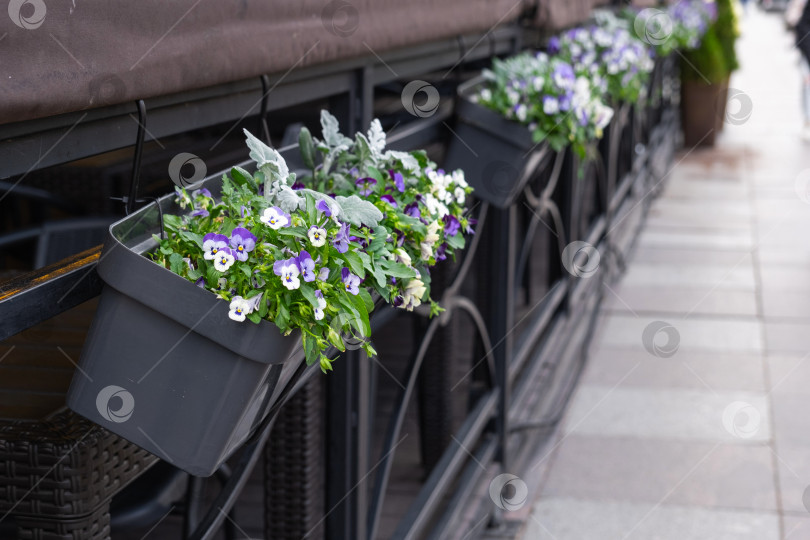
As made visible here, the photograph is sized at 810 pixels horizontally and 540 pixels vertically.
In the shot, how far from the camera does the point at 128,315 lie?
125 centimetres

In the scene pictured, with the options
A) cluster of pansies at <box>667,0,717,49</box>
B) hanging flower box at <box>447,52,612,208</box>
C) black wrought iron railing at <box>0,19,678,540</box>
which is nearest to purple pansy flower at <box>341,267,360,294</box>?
black wrought iron railing at <box>0,19,678,540</box>

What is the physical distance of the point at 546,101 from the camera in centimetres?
284

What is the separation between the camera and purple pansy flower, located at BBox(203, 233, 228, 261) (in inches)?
48.1

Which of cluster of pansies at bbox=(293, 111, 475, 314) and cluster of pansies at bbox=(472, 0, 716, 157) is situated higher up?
cluster of pansies at bbox=(472, 0, 716, 157)

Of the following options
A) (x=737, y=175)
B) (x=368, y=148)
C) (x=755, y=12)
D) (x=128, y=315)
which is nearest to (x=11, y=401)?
(x=128, y=315)

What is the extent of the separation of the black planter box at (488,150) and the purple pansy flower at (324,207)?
4.70 ft

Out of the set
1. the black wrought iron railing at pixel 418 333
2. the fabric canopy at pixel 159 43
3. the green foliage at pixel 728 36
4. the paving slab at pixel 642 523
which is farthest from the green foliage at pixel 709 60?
the fabric canopy at pixel 159 43

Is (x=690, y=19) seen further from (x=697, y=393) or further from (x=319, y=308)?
(x=319, y=308)

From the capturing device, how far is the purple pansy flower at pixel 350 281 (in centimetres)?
129

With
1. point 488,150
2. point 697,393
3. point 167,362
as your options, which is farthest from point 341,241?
point 697,393

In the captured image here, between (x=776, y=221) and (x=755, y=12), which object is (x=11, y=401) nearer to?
(x=776, y=221)

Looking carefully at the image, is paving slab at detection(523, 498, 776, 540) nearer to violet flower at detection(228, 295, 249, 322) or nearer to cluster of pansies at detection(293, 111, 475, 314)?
cluster of pansies at detection(293, 111, 475, 314)

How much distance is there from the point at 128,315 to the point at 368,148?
590mm

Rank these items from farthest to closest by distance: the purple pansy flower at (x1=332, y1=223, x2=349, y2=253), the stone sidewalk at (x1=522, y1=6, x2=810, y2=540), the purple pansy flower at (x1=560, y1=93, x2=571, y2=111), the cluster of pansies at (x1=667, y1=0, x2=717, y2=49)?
the cluster of pansies at (x1=667, y1=0, x2=717, y2=49) < the stone sidewalk at (x1=522, y1=6, x2=810, y2=540) < the purple pansy flower at (x1=560, y1=93, x2=571, y2=111) < the purple pansy flower at (x1=332, y1=223, x2=349, y2=253)
